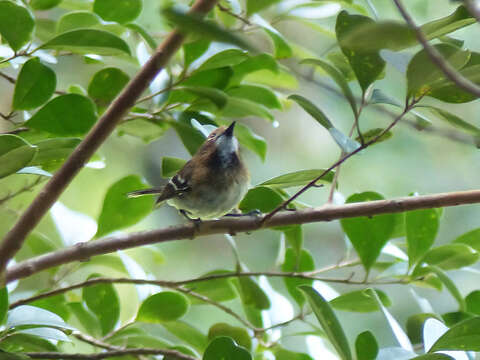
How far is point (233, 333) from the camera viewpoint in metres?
1.13

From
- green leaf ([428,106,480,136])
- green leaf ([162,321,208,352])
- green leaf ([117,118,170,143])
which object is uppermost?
green leaf ([428,106,480,136])

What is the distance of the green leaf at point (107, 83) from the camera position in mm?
1100

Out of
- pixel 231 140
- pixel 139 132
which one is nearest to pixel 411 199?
pixel 139 132

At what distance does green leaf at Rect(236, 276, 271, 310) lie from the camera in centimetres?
114

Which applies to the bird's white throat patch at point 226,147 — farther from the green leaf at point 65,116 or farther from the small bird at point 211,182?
the green leaf at point 65,116

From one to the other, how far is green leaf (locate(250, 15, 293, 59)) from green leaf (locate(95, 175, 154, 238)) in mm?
391

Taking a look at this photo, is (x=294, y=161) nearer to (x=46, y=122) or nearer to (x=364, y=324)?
(x=364, y=324)

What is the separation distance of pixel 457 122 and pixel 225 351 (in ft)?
1.53

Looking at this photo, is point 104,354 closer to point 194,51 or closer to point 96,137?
point 96,137

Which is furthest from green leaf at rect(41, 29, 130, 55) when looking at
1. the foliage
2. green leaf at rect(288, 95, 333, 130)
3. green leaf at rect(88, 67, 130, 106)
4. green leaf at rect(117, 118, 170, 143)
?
green leaf at rect(288, 95, 333, 130)

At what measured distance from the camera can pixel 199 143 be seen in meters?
1.07

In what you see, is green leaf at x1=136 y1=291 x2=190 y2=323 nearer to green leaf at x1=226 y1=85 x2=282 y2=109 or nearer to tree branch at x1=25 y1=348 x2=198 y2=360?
tree branch at x1=25 y1=348 x2=198 y2=360

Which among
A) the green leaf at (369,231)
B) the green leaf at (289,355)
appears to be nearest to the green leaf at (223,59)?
the green leaf at (369,231)

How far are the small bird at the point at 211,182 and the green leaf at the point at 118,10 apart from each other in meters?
0.39
